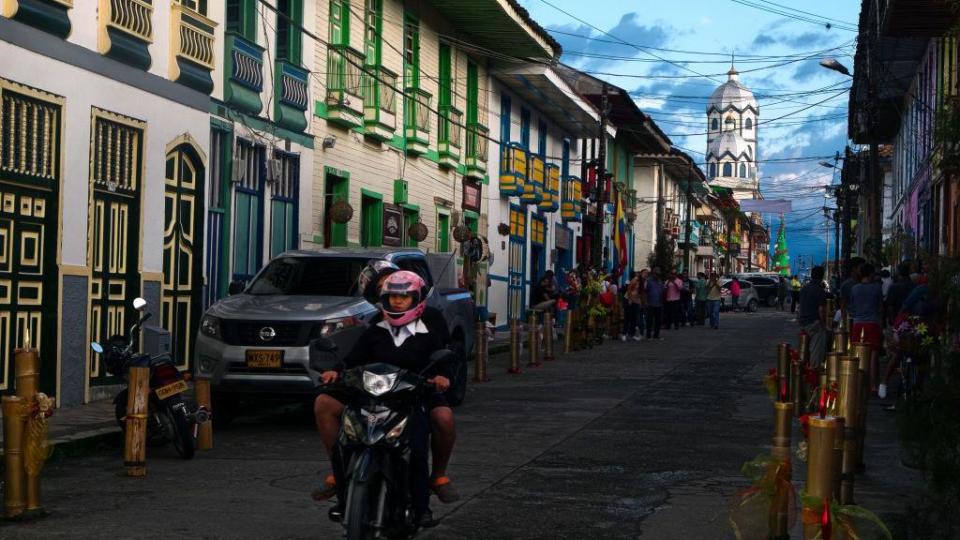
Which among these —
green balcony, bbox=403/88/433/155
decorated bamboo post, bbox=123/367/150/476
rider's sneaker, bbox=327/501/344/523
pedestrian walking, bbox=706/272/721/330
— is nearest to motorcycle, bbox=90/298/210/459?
decorated bamboo post, bbox=123/367/150/476

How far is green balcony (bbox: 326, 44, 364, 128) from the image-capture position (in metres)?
23.3

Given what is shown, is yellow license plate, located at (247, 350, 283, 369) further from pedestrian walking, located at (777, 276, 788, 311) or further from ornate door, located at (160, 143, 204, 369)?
pedestrian walking, located at (777, 276, 788, 311)

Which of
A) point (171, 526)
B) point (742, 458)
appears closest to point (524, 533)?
point (171, 526)

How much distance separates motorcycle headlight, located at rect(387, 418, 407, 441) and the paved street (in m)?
1.21

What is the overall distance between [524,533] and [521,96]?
3140cm

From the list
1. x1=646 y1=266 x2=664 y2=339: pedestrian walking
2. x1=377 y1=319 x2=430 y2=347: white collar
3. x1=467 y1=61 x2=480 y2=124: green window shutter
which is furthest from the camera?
x1=646 y1=266 x2=664 y2=339: pedestrian walking

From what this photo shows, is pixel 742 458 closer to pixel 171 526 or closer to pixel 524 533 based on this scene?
pixel 524 533

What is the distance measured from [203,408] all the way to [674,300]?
30.3 metres

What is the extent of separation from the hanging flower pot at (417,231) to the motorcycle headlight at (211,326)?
14163mm

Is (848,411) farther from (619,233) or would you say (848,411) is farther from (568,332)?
(619,233)

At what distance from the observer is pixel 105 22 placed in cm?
1567

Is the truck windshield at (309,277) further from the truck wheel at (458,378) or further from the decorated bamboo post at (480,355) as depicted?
the decorated bamboo post at (480,355)

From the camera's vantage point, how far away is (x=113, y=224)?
53.5 feet

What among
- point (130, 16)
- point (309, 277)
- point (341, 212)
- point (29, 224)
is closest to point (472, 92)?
point (341, 212)
